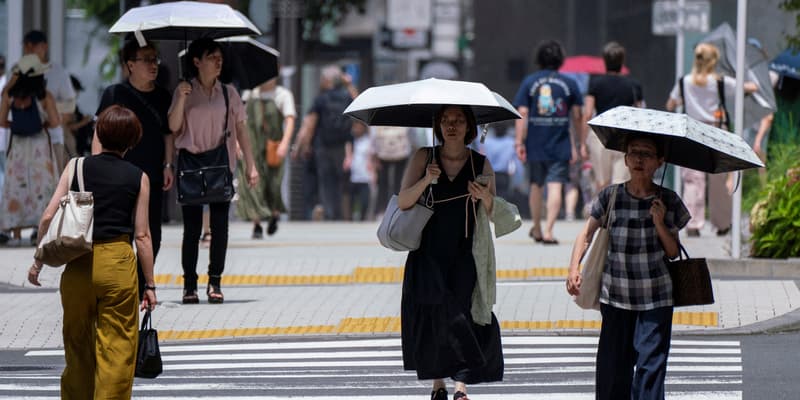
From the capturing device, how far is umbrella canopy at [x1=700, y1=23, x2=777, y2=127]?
1727cm

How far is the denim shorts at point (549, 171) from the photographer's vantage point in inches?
653

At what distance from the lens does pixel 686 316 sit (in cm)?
1205

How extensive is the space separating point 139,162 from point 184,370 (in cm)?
157

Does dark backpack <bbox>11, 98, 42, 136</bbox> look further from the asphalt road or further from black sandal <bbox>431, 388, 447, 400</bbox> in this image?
black sandal <bbox>431, 388, 447, 400</bbox>

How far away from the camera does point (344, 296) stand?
524 inches

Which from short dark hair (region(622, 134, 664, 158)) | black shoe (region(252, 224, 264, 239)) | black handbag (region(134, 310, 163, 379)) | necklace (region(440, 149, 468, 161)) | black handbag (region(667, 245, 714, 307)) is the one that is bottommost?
black shoe (region(252, 224, 264, 239))

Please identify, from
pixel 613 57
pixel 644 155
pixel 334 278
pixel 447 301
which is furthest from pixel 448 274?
pixel 613 57

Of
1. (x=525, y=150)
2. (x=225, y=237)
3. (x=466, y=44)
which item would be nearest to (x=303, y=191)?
(x=525, y=150)

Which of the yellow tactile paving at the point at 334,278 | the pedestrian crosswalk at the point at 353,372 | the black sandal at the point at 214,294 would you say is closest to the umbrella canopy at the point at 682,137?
the pedestrian crosswalk at the point at 353,372

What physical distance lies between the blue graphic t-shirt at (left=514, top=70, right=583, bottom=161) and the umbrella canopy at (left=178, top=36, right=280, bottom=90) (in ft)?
10.9

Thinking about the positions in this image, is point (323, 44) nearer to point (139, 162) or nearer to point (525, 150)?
point (525, 150)

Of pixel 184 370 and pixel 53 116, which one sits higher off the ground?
pixel 53 116

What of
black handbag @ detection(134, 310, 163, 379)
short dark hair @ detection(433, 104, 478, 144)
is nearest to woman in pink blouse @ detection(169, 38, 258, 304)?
short dark hair @ detection(433, 104, 478, 144)

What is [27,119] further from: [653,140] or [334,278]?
[653,140]
